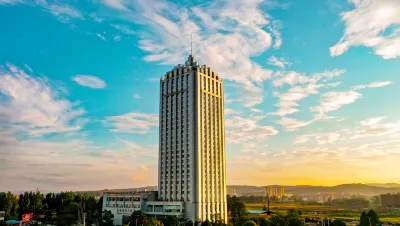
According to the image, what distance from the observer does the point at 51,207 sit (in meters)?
110

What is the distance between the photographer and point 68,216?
89438 mm

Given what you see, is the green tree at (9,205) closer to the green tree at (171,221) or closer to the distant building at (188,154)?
the distant building at (188,154)

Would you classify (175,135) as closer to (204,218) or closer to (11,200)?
(204,218)

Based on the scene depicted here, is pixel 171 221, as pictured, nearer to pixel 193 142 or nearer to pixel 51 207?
pixel 193 142

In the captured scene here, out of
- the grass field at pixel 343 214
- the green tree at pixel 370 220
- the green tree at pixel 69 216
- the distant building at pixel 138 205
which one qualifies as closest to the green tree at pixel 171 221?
the distant building at pixel 138 205

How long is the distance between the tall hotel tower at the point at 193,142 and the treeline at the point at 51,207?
2439 cm

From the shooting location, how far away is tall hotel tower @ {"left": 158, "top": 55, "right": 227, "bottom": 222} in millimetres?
82562

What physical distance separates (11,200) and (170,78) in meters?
56.6

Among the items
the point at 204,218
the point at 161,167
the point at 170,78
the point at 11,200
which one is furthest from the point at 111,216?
the point at 170,78

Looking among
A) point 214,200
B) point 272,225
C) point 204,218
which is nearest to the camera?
point 272,225

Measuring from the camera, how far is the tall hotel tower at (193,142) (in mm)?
82562

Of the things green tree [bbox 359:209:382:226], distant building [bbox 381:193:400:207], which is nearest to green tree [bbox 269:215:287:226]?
green tree [bbox 359:209:382:226]

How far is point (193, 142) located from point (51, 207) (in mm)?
58130

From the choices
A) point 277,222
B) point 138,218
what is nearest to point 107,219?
point 138,218
